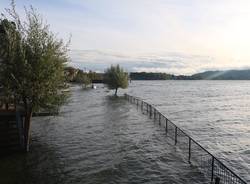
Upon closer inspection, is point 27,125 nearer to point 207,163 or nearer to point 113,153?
point 113,153

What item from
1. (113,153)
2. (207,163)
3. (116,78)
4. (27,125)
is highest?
(116,78)

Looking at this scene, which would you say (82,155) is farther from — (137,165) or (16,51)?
(16,51)

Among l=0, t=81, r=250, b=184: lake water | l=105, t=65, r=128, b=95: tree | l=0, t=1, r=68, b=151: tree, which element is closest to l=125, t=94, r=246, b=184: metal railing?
l=0, t=81, r=250, b=184: lake water

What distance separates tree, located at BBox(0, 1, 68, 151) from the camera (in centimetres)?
2431

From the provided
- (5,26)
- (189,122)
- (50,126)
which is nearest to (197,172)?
(5,26)

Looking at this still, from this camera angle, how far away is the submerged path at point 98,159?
21406mm

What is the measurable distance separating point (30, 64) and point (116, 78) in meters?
78.7

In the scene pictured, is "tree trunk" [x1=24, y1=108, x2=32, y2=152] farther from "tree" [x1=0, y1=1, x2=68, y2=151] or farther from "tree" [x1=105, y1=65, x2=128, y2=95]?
"tree" [x1=105, y1=65, x2=128, y2=95]

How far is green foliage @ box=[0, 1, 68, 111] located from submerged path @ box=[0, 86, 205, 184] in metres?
4.19

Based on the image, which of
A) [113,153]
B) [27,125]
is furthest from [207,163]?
[27,125]

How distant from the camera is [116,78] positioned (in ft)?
339

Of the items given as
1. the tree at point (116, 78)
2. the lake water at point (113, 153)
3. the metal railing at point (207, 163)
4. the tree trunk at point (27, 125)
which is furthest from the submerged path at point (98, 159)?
the tree at point (116, 78)

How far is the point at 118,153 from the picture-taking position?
27.6 m

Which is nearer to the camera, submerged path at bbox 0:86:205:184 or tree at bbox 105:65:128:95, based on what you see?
submerged path at bbox 0:86:205:184
